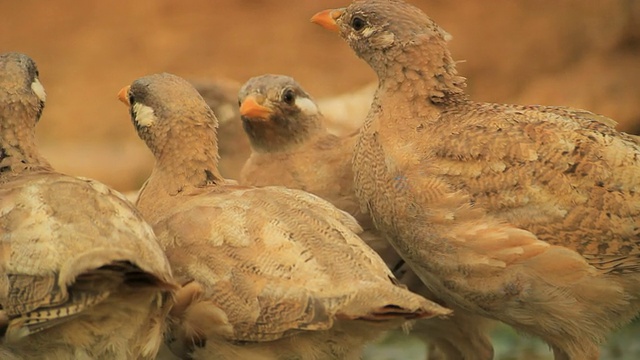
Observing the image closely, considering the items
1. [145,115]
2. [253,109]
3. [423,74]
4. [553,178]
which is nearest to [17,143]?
[145,115]

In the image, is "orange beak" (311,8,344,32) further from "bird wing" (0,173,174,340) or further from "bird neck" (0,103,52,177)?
"bird wing" (0,173,174,340)

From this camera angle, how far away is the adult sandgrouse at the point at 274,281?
4.95m

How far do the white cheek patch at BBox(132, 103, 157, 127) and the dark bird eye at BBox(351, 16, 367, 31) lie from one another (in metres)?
1.15

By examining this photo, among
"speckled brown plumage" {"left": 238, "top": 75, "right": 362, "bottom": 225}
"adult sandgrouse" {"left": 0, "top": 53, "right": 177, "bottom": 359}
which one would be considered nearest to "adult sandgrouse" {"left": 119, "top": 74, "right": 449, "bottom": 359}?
"adult sandgrouse" {"left": 0, "top": 53, "right": 177, "bottom": 359}

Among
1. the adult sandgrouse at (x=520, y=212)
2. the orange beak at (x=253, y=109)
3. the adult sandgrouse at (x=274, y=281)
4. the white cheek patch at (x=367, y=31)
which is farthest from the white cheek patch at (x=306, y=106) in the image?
the adult sandgrouse at (x=274, y=281)

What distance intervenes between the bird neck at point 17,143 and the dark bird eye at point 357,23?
1735 millimetres

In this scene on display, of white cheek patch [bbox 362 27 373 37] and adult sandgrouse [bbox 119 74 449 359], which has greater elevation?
white cheek patch [bbox 362 27 373 37]

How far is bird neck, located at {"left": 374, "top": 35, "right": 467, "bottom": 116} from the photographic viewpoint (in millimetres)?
6117

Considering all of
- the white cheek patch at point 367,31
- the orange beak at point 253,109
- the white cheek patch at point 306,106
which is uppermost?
the white cheek patch at point 367,31

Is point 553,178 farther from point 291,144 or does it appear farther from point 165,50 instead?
point 165,50

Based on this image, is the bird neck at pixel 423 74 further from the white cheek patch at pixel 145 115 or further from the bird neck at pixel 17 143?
the bird neck at pixel 17 143

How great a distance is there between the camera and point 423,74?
6.13m

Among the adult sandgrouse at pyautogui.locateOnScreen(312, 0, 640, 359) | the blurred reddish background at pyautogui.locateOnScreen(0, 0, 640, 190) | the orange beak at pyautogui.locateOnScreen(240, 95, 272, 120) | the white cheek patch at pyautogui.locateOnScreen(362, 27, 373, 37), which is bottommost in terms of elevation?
the adult sandgrouse at pyautogui.locateOnScreen(312, 0, 640, 359)

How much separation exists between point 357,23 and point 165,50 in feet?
24.6
